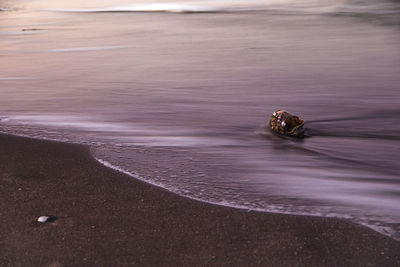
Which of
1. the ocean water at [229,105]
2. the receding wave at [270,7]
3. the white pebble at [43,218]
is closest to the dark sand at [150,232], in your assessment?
the white pebble at [43,218]

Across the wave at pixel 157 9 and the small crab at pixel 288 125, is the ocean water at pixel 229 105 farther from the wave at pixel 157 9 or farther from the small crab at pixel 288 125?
the wave at pixel 157 9

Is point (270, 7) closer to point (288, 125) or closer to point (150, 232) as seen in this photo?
point (288, 125)

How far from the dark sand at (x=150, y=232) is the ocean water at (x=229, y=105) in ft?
0.58

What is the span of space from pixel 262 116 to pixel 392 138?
107 centimetres

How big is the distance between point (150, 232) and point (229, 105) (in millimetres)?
2760

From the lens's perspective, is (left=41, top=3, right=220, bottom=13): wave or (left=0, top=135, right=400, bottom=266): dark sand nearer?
(left=0, top=135, right=400, bottom=266): dark sand

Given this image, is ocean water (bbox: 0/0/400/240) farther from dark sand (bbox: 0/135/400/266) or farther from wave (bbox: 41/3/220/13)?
wave (bbox: 41/3/220/13)

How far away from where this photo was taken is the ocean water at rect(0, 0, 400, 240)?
3.01m

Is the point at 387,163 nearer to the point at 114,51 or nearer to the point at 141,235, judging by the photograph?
the point at 141,235

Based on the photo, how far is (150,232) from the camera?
234 cm

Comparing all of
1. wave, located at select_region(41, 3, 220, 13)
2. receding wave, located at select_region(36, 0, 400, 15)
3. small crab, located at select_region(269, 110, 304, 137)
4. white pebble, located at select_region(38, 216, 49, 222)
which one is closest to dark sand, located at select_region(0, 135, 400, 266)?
white pebble, located at select_region(38, 216, 49, 222)

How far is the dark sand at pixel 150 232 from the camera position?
2123 millimetres

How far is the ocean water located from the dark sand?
0.18 meters

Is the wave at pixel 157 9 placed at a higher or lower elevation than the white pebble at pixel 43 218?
higher
